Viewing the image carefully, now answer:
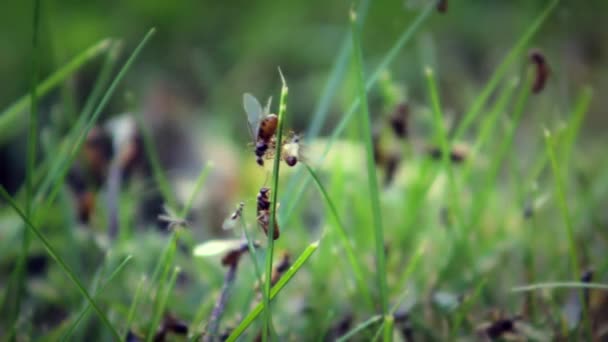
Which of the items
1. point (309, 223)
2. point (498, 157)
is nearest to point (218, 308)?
point (498, 157)

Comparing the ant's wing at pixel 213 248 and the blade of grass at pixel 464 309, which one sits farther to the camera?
the blade of grass at pixel 464 309

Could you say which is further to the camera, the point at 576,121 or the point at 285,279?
the point at 576,121

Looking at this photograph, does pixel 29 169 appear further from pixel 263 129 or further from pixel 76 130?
pixel 263 129

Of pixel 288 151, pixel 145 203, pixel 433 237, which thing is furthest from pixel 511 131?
pixel 145 203

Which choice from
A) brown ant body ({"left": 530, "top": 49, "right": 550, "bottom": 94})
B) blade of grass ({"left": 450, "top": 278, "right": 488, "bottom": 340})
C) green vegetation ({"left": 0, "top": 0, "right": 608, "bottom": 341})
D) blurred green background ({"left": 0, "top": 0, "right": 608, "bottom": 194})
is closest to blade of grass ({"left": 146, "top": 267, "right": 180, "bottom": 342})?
green vegetation ({"left": 0, "top": 0, "right": 608, "bottom": 341})

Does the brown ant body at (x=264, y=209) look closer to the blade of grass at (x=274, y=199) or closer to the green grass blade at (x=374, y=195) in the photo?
the blade of grass at (x=274, y=199)

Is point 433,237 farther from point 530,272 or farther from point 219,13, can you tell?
point 219,13

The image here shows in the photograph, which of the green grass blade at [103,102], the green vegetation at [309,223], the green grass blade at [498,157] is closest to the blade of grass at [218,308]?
the green vegetation at [309,223]
